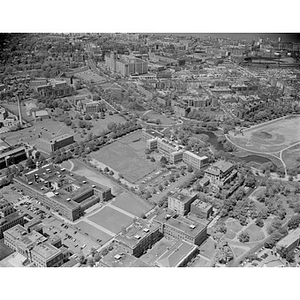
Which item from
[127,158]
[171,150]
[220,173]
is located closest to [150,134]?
[171,150]

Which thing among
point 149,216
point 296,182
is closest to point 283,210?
point 296,182

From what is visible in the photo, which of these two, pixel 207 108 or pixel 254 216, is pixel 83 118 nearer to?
pixel 207 108

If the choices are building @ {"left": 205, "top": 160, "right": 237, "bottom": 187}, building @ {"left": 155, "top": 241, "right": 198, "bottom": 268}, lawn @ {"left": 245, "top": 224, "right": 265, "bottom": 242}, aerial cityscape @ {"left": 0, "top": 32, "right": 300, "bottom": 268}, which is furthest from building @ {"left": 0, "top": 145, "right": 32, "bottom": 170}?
lawn @ {"left": 245, "top": 224, "right": 265, "bottom": 242}

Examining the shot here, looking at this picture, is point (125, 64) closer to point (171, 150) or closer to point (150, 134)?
point (150, 134)

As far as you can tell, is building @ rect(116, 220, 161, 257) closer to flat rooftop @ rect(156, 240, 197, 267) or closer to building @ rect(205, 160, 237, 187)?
flat rooftop @ rect(156, 240, 197, 267)

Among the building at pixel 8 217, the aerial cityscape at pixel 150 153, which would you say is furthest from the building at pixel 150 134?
the building at pixel 8 217

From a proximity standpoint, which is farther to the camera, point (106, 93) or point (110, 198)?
point (106, 93)

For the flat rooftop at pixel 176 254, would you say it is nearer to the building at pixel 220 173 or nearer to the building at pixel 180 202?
the building at pixel 180 202
